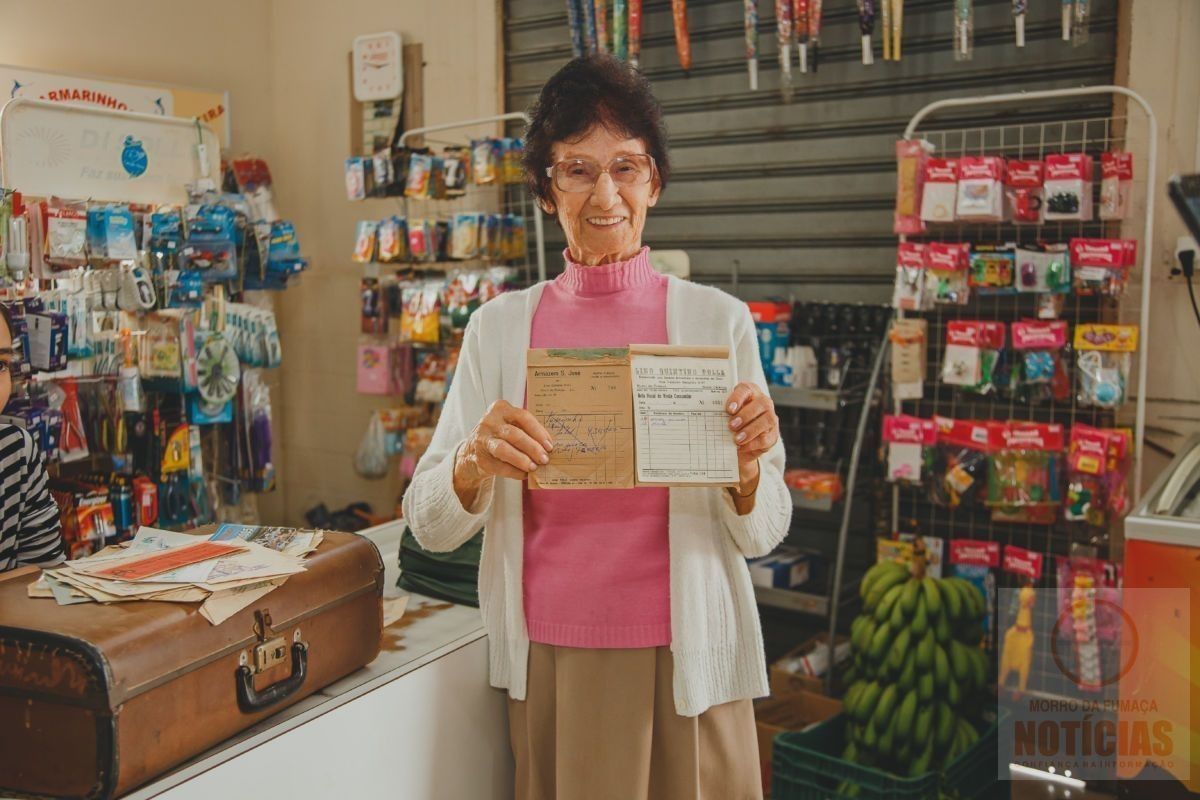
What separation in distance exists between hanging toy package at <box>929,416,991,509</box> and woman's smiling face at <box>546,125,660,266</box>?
2055mm

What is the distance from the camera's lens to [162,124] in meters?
3.74

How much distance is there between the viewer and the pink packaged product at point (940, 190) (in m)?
3.32

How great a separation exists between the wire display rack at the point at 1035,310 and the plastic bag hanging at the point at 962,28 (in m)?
0.18

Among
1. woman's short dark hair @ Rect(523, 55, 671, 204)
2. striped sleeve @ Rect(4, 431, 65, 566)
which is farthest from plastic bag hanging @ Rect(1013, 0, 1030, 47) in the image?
striped sleeve @ Rect(4, 431, 65, 566)

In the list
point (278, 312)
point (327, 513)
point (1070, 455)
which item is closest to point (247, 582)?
point (1070, 455)

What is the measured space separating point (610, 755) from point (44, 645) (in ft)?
2.83

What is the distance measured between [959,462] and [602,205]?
2.19 m

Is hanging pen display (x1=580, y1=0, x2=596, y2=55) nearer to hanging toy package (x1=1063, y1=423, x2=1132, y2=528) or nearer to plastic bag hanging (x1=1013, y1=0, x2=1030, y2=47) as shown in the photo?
plastic bag hanging (x1=1013, y1=0, x2=1030, y2=47)

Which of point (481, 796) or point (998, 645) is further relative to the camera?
point (998, 645)

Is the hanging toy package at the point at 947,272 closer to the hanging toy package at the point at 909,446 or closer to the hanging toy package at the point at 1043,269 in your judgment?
the hanging toy package at the point at 1043,269

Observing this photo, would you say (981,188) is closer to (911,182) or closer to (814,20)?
(911,182)

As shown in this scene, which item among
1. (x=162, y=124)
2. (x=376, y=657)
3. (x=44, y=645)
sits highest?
(x=162, y=124)

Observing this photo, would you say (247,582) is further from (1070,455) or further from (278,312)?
(278,312)

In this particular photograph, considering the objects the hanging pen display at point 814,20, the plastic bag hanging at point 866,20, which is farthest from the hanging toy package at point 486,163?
the plastic bag hanging at point 866,20
